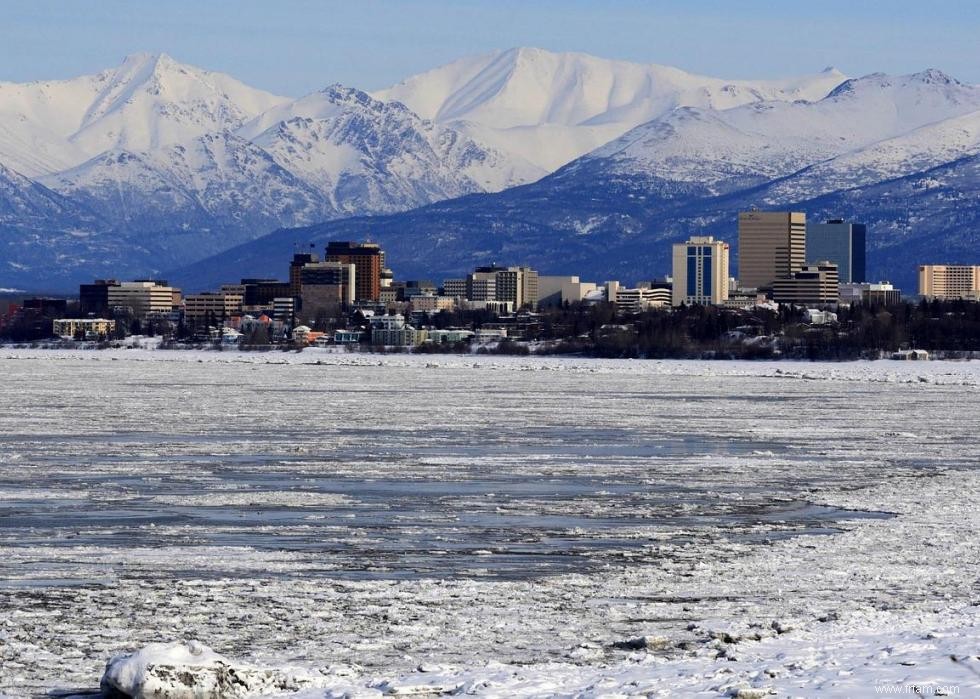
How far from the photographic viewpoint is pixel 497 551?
25422 mm

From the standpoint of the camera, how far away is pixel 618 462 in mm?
39781

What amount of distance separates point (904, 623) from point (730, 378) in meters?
79.9

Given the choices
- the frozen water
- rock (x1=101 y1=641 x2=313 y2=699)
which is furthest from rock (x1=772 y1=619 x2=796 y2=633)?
rock (x1=101 y1=641 x2=313 y2=699)

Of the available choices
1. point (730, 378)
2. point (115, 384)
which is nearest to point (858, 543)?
point (115, 384)

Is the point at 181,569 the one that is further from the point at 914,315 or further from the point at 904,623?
the point at 914,315

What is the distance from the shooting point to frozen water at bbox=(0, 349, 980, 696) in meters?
18.5

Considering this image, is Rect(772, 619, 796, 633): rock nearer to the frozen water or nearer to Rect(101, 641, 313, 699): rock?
the frozen water

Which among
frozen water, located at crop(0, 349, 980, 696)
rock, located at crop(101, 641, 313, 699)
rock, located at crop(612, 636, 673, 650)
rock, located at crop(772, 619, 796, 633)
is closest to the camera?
rock, located at crop(101, 641, 313, 699)

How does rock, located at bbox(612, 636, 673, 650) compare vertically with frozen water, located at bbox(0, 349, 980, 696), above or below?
below

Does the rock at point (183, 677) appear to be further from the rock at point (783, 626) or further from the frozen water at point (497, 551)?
the rock at point (783, 626)

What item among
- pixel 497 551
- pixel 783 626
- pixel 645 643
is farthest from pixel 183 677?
pixel 497 551

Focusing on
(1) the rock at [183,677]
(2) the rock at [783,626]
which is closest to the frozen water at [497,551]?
(2) the rock at [783,626]

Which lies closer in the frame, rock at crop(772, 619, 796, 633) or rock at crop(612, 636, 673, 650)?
rock at crop(612, 636, 673, 650)

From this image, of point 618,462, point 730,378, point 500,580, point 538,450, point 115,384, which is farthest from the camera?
point 730,378
